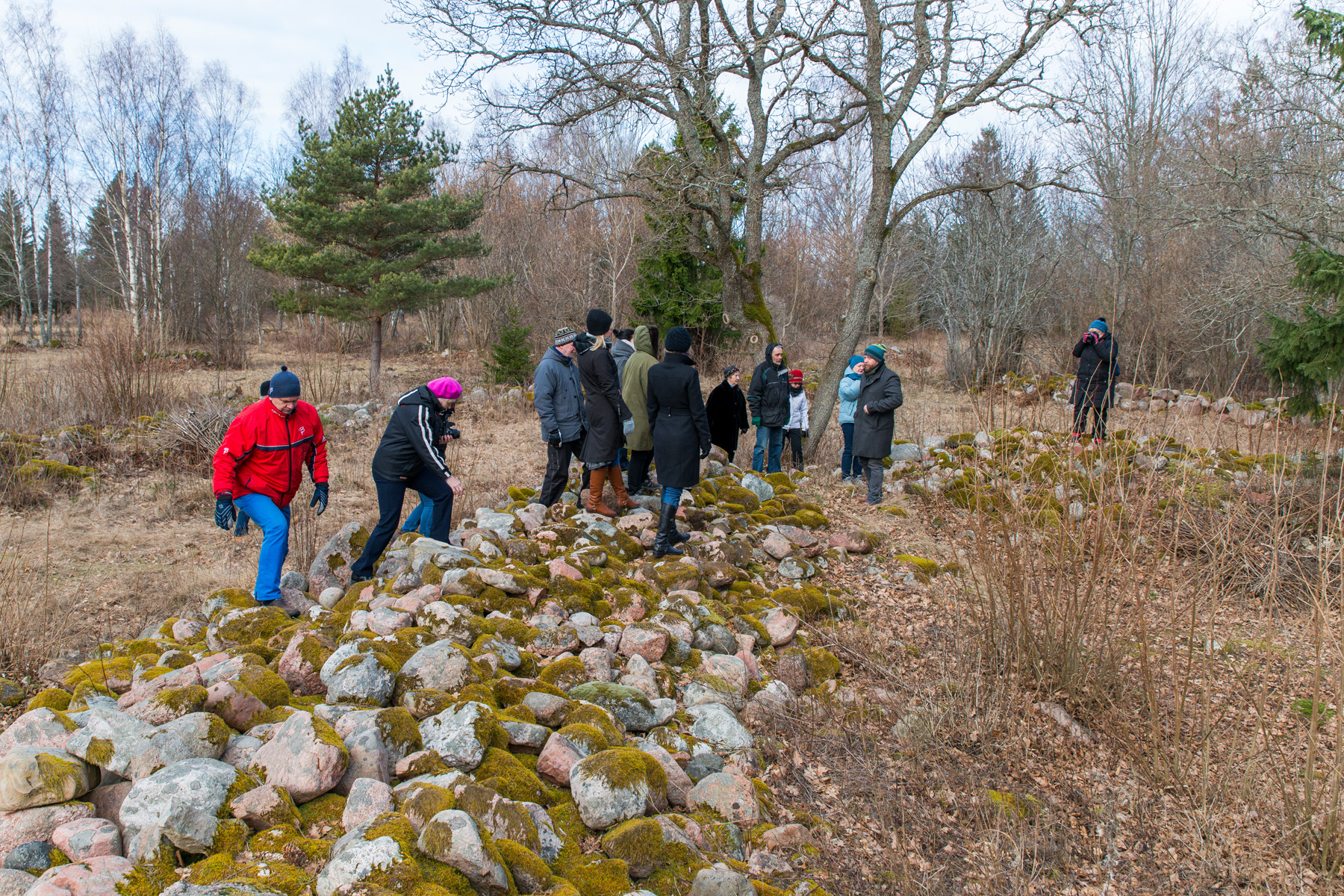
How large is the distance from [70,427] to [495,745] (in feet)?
34.3

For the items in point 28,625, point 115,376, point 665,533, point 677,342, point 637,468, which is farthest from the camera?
point 115,376

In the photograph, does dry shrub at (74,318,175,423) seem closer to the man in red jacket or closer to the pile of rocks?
the man in red jacket

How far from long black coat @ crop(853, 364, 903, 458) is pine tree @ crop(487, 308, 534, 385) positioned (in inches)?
393

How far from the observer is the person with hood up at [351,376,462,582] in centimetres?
512

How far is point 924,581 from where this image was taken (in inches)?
231

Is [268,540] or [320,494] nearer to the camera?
[268,540]

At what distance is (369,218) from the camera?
15898mm

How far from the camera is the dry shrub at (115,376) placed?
10945 millimetres

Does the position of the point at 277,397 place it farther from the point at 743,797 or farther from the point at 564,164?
the point at 564,164

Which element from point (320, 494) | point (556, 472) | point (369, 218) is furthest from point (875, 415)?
point (369, 218)

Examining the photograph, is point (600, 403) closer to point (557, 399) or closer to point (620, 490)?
point (557, 399)

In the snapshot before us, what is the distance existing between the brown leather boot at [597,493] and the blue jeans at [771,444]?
283cm

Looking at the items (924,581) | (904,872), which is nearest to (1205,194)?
(924,581)

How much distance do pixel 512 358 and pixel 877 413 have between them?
10340 millimetres
